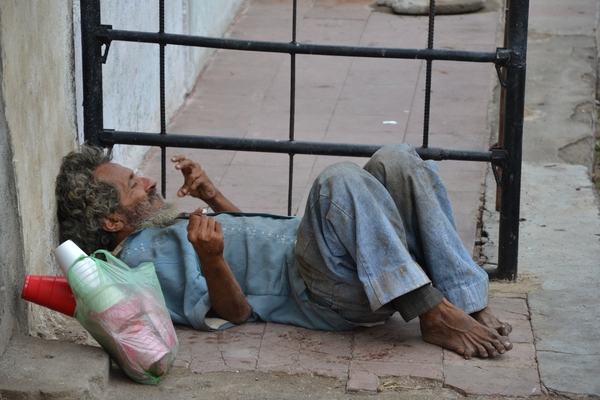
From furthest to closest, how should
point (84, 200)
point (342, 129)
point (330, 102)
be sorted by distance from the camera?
point (330, 102) → point (342, 129) → point (84, 200)

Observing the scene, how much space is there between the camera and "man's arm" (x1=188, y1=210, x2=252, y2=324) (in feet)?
8.10

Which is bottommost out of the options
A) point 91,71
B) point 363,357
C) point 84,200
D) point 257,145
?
point 363,357

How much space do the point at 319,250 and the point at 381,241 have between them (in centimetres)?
21

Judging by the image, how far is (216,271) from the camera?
254cm

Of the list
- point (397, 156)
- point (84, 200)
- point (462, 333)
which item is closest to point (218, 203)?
point (84, 200)

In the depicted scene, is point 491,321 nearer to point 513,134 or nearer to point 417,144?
point 513,134

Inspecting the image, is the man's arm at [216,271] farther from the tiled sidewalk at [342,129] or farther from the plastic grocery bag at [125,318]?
the plastic grocery bag at [125,318]

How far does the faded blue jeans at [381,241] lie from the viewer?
2469 millimetres

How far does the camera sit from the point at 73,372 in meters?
2.26

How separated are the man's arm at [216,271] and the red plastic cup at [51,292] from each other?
1.17ft

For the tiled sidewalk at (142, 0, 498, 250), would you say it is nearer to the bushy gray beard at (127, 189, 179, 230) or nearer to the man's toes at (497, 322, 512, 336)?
the man's toes at (497, 322, 512, 336)

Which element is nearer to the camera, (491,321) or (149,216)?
(491,321)

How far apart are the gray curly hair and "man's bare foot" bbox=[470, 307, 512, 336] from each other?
1158mm

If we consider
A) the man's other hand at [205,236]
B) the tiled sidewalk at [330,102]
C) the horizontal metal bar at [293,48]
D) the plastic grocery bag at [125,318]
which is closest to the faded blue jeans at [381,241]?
the man's other hand at [205,236]
